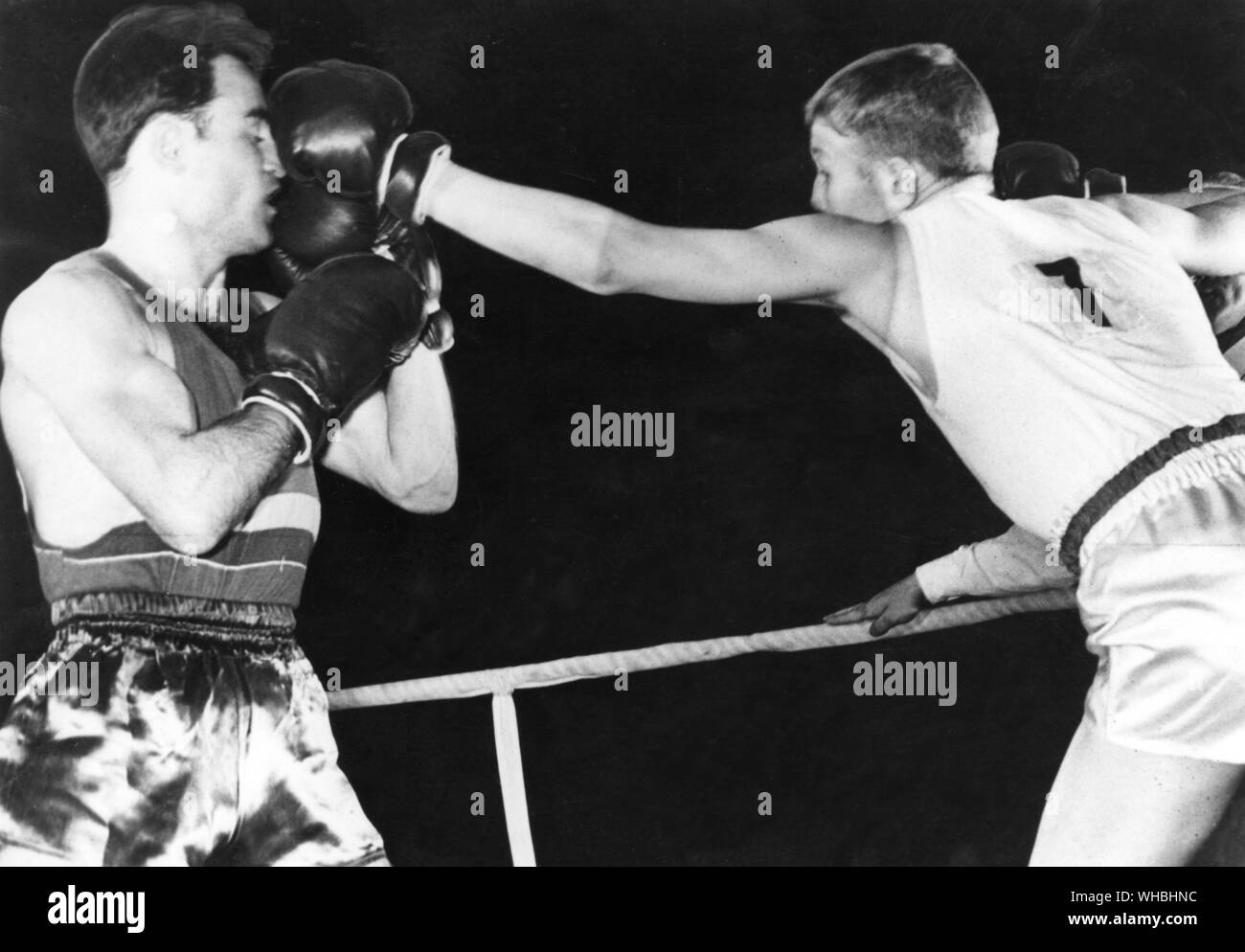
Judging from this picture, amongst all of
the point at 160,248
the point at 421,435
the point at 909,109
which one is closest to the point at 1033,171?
the point at 909,109

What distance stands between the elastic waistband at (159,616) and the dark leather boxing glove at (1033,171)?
1544 mm

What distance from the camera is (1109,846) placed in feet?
7.22

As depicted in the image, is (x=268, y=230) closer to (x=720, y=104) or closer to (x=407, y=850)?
(x=720, y=104)

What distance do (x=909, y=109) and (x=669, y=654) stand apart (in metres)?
1.08

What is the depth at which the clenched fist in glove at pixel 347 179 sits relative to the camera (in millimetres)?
2285

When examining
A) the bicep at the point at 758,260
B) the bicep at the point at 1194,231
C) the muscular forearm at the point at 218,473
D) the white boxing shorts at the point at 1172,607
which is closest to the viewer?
the muscular forearm at the point at 218,473

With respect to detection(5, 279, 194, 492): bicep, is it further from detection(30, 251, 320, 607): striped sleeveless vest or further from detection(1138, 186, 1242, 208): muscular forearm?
detection(1138, 186, 1242, 208): muscular forearm

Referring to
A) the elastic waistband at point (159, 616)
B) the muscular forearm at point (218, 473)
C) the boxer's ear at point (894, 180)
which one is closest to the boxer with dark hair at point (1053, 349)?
the boxer's ear at point (894, 180)

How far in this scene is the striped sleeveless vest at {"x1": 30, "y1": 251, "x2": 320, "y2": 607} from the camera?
2.13 metres

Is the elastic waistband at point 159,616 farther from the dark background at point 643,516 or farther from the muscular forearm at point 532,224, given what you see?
the muscular forearm at point 532,224

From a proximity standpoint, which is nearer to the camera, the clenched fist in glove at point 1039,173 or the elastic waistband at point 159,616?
the elastic waistband at point 159,616

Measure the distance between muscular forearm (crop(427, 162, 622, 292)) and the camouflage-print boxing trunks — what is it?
77 centimetres
